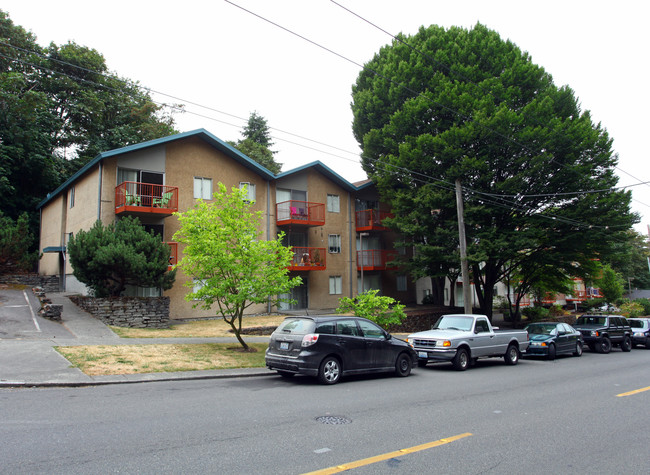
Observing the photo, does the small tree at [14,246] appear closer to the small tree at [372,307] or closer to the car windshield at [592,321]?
the small tree at [372,307]

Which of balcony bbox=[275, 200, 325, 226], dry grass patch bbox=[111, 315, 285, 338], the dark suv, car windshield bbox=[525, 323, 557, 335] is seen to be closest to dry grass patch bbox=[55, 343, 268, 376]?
dry grass patch bbox=[111, 315, 285, 338]

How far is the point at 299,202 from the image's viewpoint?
27.8m

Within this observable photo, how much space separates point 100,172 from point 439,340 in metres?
17.2

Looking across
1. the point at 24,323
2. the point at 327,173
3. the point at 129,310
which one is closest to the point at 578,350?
the point at 327,173

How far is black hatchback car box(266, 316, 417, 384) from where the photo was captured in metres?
10.3

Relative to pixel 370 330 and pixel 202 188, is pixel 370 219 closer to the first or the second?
pixel 202 188

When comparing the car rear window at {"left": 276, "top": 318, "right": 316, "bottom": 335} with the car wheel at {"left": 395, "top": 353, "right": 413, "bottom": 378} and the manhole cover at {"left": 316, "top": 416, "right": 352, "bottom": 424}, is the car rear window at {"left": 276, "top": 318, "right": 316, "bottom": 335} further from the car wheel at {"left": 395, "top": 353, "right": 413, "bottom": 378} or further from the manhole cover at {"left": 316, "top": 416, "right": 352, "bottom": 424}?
the manhole cover at {"left": 316, "top": 416, "right": 352, "bottom": 424}

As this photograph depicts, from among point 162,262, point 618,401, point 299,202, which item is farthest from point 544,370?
point 299,202

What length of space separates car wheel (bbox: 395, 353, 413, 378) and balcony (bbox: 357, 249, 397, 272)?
59.1ft

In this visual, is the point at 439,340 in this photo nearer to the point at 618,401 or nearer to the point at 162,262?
the point at 618,401

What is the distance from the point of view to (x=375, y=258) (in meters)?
31.7

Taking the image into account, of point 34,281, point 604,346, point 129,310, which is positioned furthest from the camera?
point 34,281

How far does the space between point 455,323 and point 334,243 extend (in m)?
15.8

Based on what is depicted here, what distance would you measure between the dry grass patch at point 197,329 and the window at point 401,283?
12474mm
